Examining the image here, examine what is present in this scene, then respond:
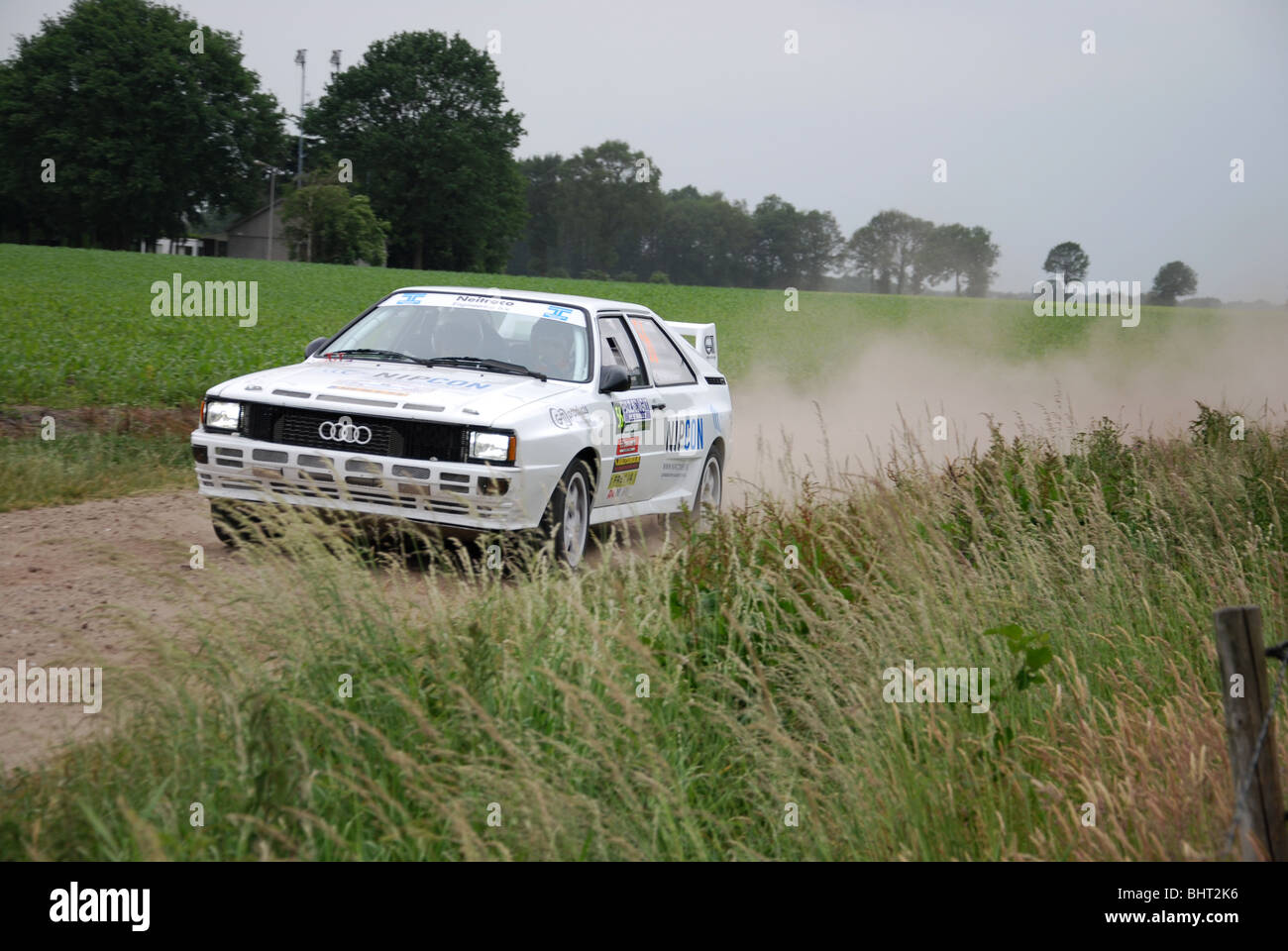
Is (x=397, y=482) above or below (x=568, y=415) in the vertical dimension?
below

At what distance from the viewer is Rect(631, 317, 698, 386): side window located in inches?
382

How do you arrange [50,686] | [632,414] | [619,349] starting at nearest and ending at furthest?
[50,686] → [632,414] → [619,349]

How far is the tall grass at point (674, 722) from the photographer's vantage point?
380 cm

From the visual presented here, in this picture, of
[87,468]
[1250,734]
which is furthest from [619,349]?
[1250,734]

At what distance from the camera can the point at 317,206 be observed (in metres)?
71.4

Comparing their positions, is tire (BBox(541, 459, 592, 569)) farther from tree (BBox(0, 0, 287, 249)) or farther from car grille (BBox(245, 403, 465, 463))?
tree (BBox(0, 0, 287, 249))

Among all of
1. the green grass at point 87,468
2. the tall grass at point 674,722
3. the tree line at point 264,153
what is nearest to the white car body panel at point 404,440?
the tall grass at point 674,722

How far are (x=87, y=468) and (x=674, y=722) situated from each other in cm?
747

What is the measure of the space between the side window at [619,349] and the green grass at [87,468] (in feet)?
13.3

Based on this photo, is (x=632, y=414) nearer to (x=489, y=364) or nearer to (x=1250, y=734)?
(x=489, y=364)

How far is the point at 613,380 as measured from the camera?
8500mm
